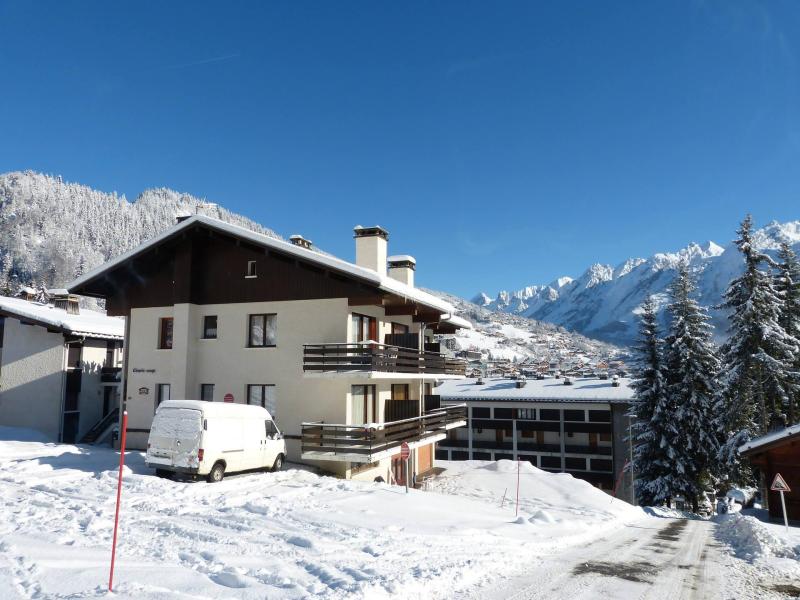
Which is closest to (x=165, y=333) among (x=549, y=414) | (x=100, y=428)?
(x=100, y=428)

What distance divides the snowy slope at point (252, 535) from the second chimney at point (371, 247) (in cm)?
1205

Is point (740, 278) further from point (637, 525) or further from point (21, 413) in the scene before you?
point (21, 413)

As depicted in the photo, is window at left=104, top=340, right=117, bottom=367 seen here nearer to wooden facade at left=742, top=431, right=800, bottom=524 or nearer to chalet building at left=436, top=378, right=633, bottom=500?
wooden facade at left=742, top=431, right=800, bottom=524

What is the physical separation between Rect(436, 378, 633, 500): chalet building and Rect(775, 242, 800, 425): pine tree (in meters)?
20.6

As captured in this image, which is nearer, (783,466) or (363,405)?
(363,405)

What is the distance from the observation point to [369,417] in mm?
24797

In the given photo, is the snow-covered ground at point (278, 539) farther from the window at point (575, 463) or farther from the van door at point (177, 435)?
the window at point (575, 463)

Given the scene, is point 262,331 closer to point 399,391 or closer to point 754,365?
point 399,391

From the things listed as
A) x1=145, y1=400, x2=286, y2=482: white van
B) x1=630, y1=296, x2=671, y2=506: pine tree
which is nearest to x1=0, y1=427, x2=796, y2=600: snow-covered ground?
x1=145, y1=400, x2=286, y2=482: white van

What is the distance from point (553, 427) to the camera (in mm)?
57688

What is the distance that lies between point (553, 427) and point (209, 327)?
4223cm

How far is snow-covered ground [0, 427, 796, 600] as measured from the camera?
8.31 meters

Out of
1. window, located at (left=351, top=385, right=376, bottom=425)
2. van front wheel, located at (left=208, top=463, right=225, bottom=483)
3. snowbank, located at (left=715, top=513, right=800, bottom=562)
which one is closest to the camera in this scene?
snowbank, located at (left=715, top=513, right=800, bottom=562)

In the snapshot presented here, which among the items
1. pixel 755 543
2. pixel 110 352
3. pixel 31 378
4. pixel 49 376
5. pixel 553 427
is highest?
pixel 110 352
